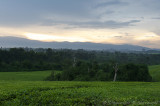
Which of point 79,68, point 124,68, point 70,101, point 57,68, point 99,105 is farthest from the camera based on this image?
point 57,68

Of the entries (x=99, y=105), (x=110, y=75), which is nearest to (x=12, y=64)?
(x=110, y=75)

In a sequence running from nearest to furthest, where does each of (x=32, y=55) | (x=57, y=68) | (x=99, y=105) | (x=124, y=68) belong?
(x=99, y=105), (x=124, y=68), (x=57, y=68), (x=32, y=55)

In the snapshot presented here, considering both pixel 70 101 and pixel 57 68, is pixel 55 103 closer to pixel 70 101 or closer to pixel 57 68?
pixel 70 101

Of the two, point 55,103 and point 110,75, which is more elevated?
point 55,103

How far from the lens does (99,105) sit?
7.29 m

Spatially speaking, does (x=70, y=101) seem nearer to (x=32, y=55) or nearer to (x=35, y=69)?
(x=35, y=69)

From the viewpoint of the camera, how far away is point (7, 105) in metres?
7.39

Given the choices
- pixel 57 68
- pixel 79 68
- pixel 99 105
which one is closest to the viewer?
pixel 99 105

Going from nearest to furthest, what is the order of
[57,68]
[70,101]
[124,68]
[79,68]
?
[70,101] < [124,68] < [79,68] < [57,68]

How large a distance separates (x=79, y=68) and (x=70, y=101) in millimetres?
33220

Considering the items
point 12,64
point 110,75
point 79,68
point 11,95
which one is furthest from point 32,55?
point 11,95

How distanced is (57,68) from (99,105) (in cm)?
6891

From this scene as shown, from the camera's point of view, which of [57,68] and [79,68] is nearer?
[79,68]

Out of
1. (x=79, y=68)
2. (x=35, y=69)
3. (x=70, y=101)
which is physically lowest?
(x=35, y=69)
